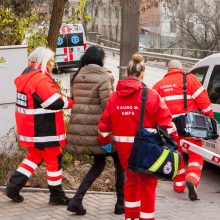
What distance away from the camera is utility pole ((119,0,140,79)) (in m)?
9.26

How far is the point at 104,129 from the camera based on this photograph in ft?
20.1

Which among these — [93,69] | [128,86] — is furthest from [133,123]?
[93,69]

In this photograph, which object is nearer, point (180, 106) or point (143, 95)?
point (143, 95)

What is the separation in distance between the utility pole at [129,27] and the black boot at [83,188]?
120 inches

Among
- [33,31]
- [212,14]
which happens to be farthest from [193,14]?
[33,31]

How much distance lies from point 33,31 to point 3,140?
6.51 ft

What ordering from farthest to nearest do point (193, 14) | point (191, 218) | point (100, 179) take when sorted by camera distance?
1. point (193, 14)
2. point (100, 179)
3. point (191, 218)

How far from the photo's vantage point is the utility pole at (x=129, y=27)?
9.26 m

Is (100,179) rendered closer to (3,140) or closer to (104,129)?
(3,140)

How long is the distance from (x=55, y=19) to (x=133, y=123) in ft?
12.7

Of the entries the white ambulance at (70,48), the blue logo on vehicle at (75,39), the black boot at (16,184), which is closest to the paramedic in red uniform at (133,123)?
the black boot at (16,184)

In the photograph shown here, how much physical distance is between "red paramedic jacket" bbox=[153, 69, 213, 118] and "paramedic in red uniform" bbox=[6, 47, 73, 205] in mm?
1924

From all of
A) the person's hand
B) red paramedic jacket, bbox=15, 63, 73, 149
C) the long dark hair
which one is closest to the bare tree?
the long dark hair

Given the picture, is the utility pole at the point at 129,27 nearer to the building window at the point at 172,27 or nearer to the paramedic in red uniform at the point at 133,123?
the paramedic in red uniform at the point at 133,123
